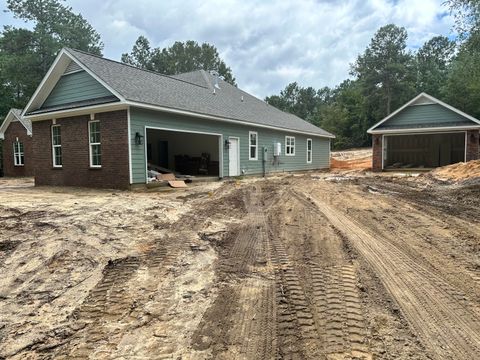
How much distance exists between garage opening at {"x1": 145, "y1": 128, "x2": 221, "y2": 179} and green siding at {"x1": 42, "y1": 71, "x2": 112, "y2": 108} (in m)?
5.66

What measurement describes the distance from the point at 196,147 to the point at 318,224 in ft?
49.3

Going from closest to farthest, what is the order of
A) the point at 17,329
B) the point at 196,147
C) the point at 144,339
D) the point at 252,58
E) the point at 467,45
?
the point at 144,339, the point at 17,329, the point at 467,45, the point at 196,147, the point at 252,58

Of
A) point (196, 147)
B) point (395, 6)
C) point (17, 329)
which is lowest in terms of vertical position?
point (17, 329)

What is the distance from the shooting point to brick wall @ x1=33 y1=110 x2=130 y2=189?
12102 millimetres

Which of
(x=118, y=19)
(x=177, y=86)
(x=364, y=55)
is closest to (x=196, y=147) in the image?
(x=177, y=86)

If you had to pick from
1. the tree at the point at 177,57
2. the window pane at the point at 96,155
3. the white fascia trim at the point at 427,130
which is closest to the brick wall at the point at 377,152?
the white fascia trim at the point at 427,130

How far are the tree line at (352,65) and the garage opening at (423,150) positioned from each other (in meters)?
7.19

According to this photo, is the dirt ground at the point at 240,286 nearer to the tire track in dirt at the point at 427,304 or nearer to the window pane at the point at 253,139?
the tire track in dirt at the point at 427,304

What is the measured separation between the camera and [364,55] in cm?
4519

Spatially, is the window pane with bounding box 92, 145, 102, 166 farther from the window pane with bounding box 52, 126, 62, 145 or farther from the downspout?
the downspout

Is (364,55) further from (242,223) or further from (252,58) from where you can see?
(242,223)

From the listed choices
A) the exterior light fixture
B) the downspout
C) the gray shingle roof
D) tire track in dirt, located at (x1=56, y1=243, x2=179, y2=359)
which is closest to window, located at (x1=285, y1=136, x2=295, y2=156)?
the gray shingle roof

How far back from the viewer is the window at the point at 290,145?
2197 cm

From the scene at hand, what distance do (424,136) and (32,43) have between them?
1508 inches
